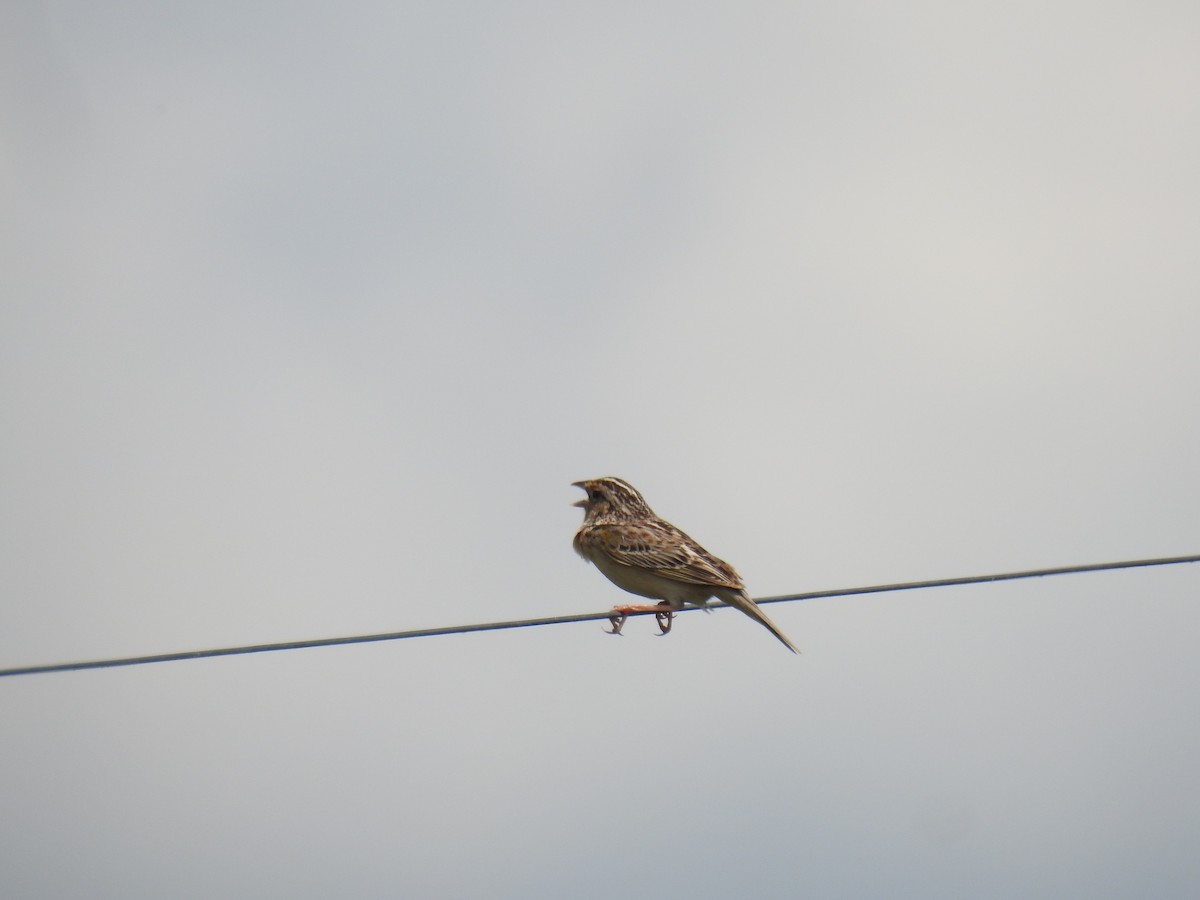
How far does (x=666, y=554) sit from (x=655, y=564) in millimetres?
159

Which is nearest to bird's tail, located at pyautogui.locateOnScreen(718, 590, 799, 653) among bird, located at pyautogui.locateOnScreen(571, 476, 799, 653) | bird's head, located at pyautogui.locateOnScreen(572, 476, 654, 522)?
bird, located at pyautogui.locateOnScreen(571, 476, 799, 653)

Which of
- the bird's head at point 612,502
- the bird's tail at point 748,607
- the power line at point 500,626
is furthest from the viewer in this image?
the bird's head at point 612,502

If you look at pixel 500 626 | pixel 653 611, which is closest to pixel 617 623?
pixel 653 611

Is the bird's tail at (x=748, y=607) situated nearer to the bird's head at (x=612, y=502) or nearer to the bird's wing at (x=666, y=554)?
the bird's wing at (x=666, y=554)

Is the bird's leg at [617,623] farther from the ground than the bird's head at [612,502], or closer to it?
closer to it

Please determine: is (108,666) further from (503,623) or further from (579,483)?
(579,483)

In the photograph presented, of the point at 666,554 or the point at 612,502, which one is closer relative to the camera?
the point at 666,554

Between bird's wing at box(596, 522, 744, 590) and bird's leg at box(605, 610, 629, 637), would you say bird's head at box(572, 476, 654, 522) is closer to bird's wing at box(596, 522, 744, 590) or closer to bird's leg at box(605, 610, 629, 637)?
bird's wing at box(596, 522, 744, 590)

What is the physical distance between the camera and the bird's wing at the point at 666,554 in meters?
13.6

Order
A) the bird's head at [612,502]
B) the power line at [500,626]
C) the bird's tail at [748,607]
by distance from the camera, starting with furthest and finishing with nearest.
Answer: the bird's head at [612,502], the bird's tail at [748,607], the power line at [500,626]

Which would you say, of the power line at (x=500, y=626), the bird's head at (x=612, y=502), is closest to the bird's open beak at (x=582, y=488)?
the bird's head at (x=612, y=502)

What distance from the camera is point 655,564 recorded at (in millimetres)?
13969

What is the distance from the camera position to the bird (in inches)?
528

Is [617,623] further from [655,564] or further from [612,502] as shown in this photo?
[612,502]
